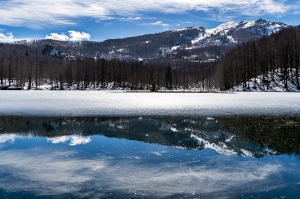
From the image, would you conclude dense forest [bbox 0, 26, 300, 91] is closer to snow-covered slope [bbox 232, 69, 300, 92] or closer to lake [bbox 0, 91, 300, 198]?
snow-covered slope [bbox 232, 69, 300, 92]

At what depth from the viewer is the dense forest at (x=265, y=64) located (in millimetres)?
96250

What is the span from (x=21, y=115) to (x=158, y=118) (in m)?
13.5

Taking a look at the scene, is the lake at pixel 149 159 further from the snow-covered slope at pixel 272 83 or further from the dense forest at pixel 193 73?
the dense forest at pixel 193 73

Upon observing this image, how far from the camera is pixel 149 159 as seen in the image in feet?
42.1

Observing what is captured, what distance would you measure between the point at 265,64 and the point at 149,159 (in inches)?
4151

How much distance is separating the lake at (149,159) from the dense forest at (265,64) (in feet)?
264

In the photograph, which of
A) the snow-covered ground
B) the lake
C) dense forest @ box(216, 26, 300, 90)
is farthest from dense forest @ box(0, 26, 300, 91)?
the lake

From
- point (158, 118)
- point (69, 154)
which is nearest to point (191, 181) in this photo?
point (69, 154)

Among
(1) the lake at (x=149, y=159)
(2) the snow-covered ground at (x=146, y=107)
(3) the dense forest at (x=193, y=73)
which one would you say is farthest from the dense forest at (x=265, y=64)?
(1) the lake at (x=149, y=159)

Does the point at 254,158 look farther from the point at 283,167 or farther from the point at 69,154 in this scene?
the point at 69,154

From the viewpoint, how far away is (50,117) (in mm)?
25953

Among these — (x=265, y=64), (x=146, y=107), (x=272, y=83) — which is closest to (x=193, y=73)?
(x=265, y=64)

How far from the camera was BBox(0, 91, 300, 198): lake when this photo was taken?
912cm

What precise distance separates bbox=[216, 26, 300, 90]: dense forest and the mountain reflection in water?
80.5 m
